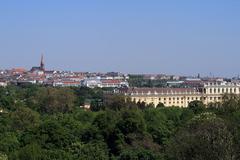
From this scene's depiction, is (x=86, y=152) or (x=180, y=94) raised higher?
(x=180, y=94)

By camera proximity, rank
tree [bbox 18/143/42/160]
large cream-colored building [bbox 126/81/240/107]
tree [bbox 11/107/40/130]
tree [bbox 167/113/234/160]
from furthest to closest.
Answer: large cream-colored building [bbox 126/81/240/107] → tree [bbox 11/107/40/130] → tree [bbox 18/143/42/160] → tree [bbox 167/113/234/160]

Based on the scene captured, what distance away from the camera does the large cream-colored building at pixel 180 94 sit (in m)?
78.4

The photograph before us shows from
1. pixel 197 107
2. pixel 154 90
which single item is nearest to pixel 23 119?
pixel 197 107

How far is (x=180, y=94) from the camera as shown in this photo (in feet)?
266

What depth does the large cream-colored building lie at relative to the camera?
3086 inches

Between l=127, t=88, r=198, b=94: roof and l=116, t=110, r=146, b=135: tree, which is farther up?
l=127, t=88, r=198, b=94: roof

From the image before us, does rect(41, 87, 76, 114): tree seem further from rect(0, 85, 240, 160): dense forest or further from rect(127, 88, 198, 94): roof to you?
rect(127, 88, 198, 94): roof

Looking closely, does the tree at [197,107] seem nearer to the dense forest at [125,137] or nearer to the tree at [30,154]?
the dense forest at [125,137]

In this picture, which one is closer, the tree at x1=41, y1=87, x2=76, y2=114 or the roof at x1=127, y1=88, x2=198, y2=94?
the tree at x1=41, y1=87, x2=76, y2=114

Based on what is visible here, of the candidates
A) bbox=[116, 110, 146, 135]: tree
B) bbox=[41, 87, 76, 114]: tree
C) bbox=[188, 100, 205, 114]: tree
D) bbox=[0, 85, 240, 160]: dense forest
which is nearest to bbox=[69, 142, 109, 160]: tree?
bbox=[0, 85, 240, 160]: dense forest

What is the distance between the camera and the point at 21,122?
42250 mm

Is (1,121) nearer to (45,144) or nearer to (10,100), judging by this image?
(45,144)

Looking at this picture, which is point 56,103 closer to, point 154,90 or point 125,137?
point 154,90

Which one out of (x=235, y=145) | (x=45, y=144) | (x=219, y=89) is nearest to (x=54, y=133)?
(x=45, y=144)
